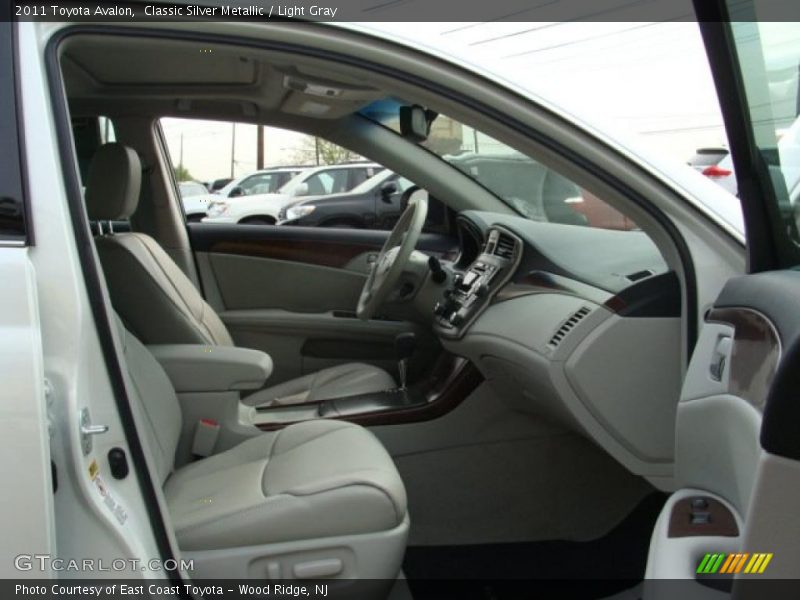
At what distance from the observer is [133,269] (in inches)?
103

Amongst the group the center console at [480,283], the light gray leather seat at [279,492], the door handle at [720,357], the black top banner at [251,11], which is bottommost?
the light gray leather seat at [279,492]

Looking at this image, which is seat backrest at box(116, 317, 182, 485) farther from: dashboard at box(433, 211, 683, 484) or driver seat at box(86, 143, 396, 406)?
dashboard at box(433, 211, 683, 484)

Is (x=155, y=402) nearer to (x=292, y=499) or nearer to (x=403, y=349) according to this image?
(x=292, y=499)

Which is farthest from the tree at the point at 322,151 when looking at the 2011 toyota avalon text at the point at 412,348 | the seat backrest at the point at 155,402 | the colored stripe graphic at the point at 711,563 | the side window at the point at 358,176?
the colored stripe graphic at the point at 711,563

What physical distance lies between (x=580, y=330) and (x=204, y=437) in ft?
4.01

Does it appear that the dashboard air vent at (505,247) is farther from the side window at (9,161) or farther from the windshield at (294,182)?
the windshield at (294,182)

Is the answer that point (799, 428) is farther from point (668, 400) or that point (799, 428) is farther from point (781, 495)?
point (668, 400)

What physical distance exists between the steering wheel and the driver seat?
12.5 inches

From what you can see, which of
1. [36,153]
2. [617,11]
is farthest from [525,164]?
[617,11]

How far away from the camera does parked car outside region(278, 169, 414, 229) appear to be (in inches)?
172

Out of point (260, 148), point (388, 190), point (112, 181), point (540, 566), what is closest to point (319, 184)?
point (388, 190)

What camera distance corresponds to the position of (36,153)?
1.35 m

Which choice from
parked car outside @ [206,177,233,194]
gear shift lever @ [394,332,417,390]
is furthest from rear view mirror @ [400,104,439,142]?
parked car outside @ [206,177,233,194]

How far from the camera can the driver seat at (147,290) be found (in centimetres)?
243
